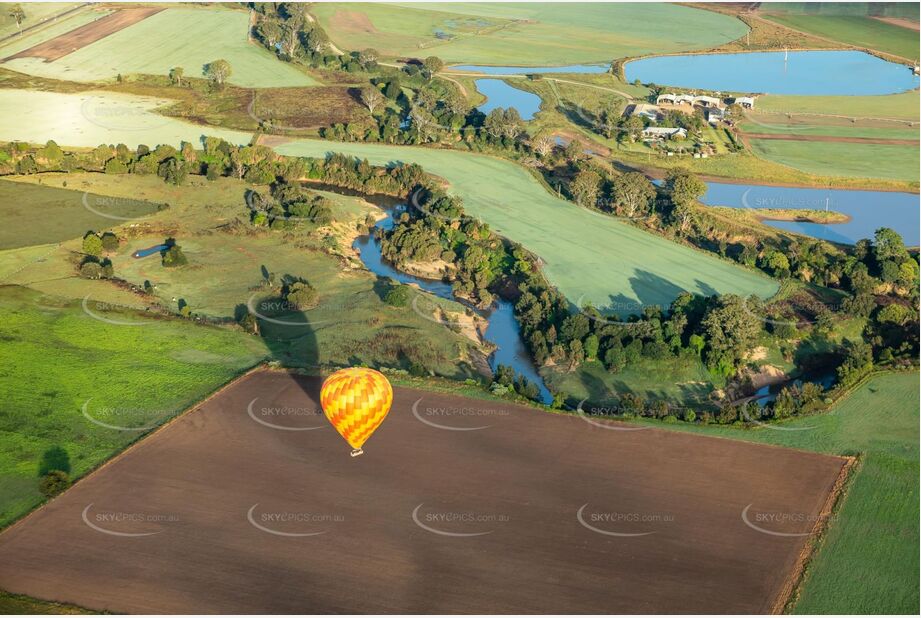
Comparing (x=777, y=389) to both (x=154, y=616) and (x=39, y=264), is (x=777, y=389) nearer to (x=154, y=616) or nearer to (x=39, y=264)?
(x=154, y=616)

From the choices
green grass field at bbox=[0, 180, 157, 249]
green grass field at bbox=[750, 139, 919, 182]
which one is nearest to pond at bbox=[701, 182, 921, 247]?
green grass field at bbox=[750, 139, 919, 182]

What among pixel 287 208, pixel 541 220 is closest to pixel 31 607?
pixel 287 208

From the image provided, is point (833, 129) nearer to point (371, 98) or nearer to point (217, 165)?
point (371, 98)

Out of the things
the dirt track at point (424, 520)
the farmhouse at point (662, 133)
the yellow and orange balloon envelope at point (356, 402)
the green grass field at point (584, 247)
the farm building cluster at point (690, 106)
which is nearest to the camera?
the dirt track at point (424, 520)

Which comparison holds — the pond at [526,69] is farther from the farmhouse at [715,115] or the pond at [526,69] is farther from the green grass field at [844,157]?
the green grass field at [844,157]

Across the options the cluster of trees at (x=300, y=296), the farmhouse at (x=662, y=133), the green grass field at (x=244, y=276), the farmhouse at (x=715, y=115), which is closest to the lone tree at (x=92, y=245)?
the green grass field at (x=244, y=276)

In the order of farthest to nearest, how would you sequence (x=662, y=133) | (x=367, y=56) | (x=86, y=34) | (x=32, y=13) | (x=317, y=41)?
(x=32, y=13) < (x=86, y=34) < (x=317, y=41) < (x=367, y=56) < (x=662, y=133)
